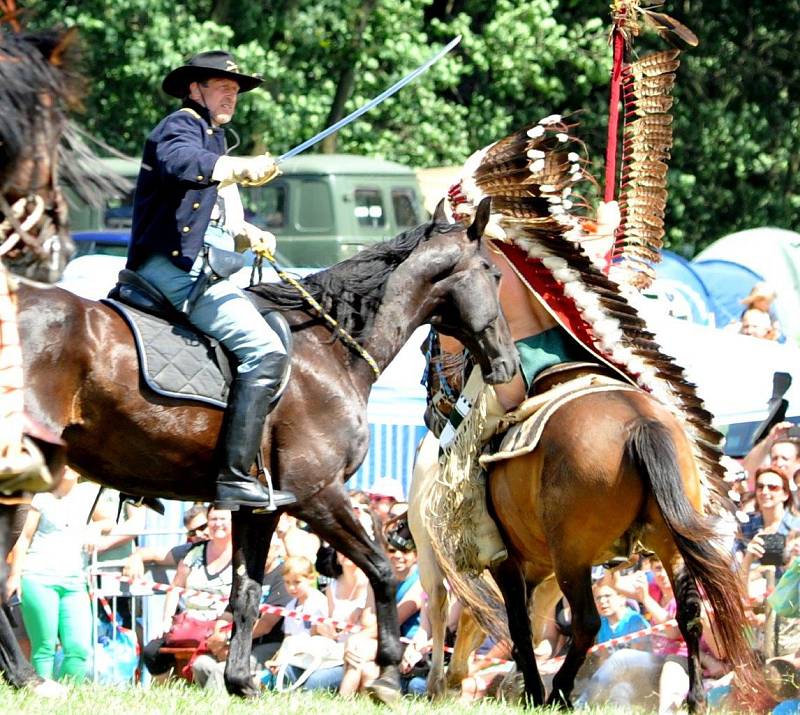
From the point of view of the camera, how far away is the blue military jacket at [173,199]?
7.07 metres

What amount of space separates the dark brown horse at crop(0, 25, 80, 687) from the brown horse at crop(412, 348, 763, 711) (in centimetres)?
268

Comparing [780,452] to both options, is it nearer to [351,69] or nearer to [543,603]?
[543,603]

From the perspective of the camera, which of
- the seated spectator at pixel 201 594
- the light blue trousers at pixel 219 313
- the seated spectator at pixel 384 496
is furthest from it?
the seated spectator at pixel 384 496

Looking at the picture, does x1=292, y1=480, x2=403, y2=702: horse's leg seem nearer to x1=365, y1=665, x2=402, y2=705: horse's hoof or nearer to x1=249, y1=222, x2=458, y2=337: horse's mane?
x1=365, y1=665, x2=402, y2=705: horse's hoof

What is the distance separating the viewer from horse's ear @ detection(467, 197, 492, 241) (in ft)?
24.9

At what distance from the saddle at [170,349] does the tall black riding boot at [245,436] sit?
0.10 meters

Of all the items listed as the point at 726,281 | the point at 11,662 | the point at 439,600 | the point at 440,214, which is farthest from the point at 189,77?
the point at 726,281

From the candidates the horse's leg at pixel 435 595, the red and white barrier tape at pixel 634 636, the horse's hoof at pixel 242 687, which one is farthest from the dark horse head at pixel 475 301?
the red and white barrier tape at pixel 634 636

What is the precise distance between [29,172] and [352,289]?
2.99 meters

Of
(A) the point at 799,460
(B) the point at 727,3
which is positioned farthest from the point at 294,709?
(B) the point at 727,3

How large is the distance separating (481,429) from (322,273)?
3.58 feet

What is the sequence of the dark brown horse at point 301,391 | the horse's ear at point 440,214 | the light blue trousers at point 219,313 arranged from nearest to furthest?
the dark brown horse at point 301,391 < the light blue trousers at point 219,313 < the horse's ear at point 440,214

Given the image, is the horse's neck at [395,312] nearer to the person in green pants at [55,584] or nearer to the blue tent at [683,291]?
the person in green pants at [55,584]

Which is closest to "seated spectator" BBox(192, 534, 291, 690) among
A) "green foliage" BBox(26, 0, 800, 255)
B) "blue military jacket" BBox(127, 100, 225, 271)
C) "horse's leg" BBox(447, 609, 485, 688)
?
"horse's leg" BBox(447, 609, 485, 688)
